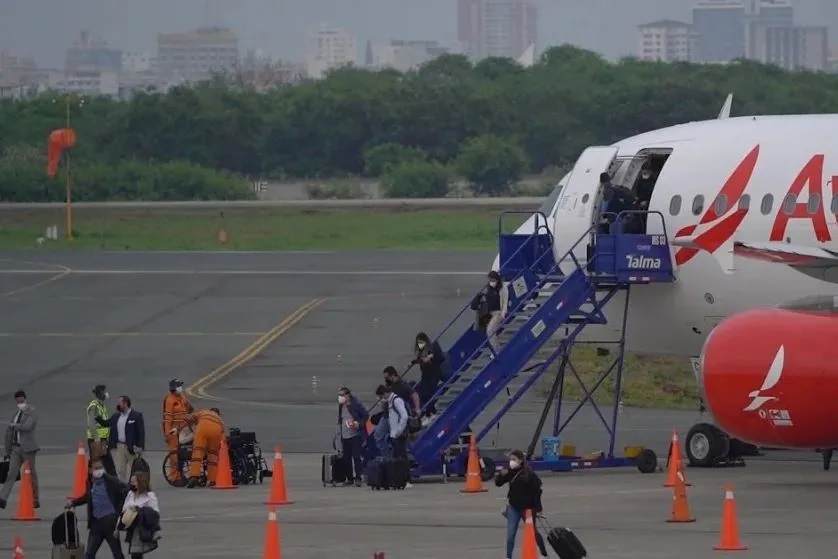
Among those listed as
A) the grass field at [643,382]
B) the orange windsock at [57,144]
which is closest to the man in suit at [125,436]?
the grass field at [643,382]

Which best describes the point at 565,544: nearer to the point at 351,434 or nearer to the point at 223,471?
the point at 351,434

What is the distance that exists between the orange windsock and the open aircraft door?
70.2m

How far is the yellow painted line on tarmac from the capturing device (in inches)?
1891

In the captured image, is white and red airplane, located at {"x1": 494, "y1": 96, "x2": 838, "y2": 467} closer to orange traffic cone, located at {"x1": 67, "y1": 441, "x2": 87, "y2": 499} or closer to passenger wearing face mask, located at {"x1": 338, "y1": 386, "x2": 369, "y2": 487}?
passenger wearing face mask, located at {"x1": 338, "y1": 386, "x2": 369, "y2": 487}

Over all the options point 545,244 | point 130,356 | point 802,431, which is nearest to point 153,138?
point 130,356

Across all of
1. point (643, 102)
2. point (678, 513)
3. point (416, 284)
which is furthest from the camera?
point (643, 102)

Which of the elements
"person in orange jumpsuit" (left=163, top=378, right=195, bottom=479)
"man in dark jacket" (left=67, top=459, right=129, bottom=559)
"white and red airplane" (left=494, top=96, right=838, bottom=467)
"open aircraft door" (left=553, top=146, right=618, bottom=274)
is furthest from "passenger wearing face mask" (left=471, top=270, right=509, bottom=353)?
"man in dark jacket" (left=67, top=459, right=129, bottom=559)

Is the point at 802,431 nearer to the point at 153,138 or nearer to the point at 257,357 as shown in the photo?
the point at 257,357

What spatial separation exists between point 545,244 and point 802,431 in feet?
31.8

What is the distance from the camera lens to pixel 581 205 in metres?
36.8

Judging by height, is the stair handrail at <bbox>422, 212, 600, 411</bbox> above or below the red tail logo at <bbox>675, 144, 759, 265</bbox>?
below

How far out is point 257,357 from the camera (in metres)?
53.6

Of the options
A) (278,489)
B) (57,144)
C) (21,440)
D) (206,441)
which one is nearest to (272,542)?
(278,489)

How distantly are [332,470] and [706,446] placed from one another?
6887 mm
